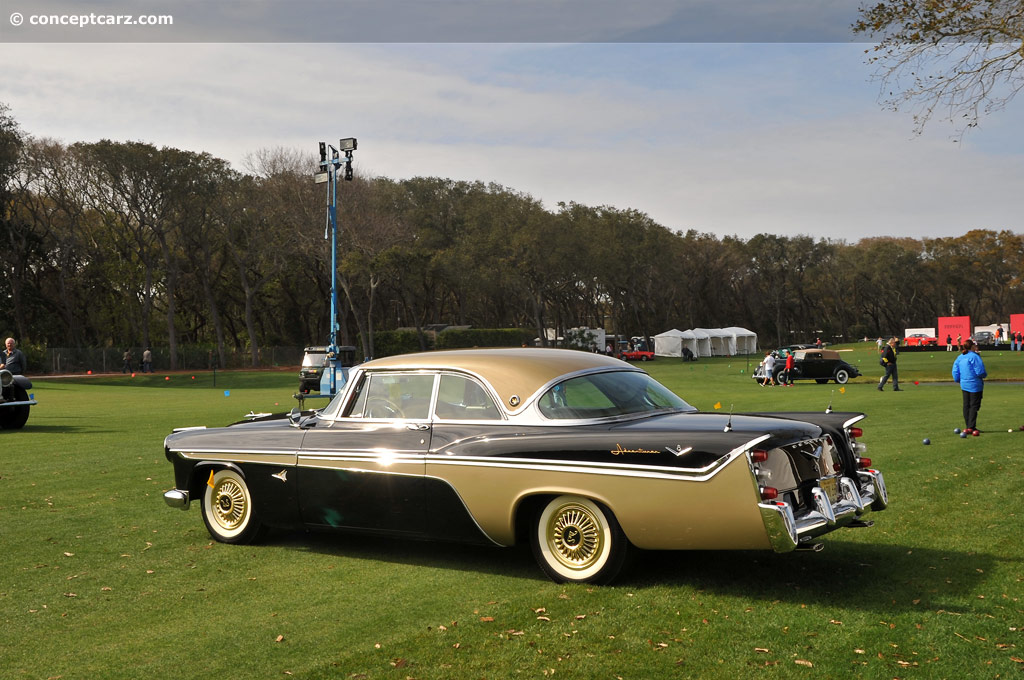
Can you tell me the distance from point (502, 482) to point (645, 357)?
6896cm

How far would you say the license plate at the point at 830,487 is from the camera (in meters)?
6.69

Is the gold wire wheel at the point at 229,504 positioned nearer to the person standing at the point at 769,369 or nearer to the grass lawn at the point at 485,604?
the grass lawn at the point at 485,604

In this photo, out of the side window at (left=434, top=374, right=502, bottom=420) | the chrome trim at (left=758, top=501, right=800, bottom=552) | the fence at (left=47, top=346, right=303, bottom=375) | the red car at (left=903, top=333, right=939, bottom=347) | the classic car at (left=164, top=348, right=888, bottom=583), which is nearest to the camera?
the chrome trim at (left=758, top=501, right=800, bottom=552)

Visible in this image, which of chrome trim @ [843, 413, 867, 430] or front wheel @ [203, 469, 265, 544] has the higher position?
chrome trim @ [843, 413, 867, 430]

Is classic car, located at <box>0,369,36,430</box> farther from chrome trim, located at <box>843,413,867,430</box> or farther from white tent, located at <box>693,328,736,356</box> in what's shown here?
white tent, located at <box>693,328,736,356</box>

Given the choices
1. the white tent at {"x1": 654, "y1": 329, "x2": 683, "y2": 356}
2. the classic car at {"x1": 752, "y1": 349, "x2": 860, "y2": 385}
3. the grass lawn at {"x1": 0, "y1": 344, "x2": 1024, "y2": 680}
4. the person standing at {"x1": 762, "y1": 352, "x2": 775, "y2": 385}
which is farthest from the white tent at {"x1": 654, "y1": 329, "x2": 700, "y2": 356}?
the grass lawn at {"x1": 0, "y1": 344, "x2": 1024, "y2": 680}

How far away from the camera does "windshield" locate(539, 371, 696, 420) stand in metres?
7.01

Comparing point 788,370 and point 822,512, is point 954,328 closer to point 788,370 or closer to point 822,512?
point 788,370

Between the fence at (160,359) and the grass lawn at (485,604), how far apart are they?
54030mm

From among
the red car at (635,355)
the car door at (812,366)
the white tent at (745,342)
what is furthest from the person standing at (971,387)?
the white tent at (745,342)

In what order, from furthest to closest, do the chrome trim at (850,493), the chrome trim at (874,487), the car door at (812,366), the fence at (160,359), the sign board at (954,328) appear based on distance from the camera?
1. the sign board at (954,328)
2. the fence at (160,359)
3. the car door at (812,366)
4. the chrome trim at (874,487)
5. the chrome trim at (850,493)

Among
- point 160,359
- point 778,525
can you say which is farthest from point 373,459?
point 160,359

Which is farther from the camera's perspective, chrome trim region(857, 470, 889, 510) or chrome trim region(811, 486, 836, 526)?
chrome trim region(857, 470, 889, 510)

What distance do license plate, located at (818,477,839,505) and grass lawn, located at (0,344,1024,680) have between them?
563 millimetres
